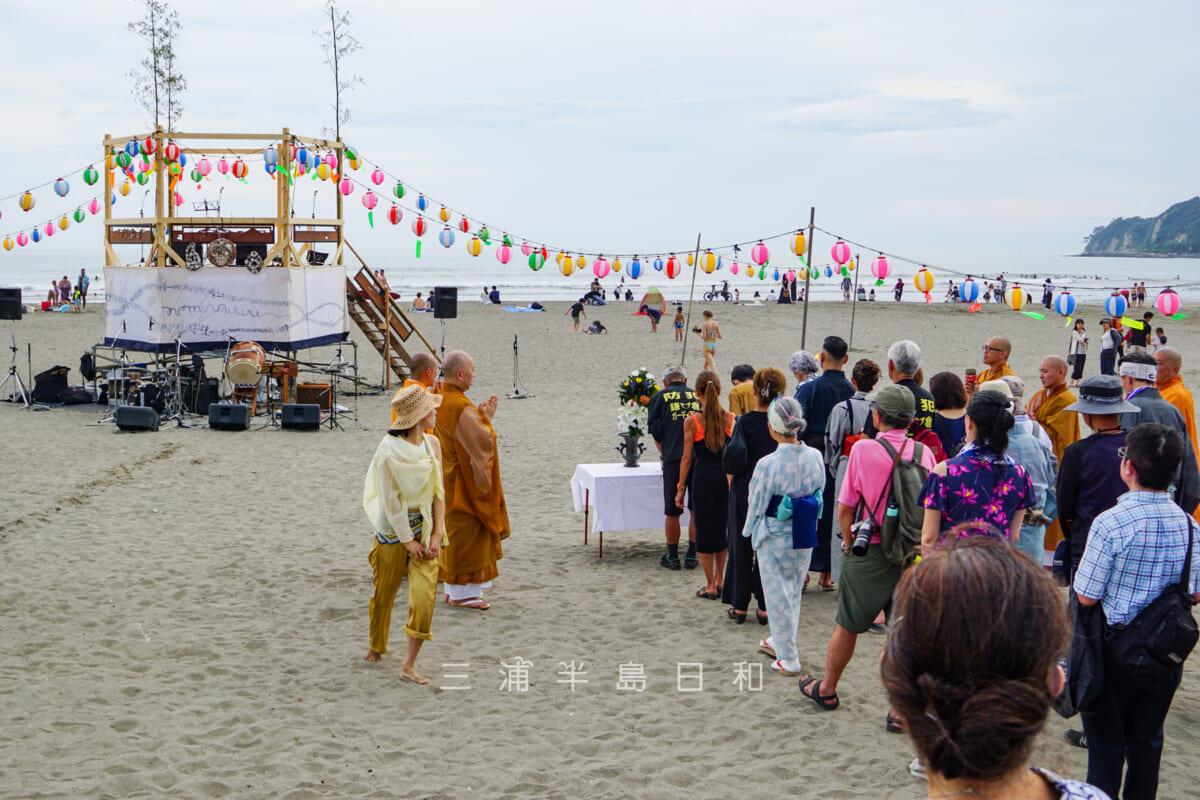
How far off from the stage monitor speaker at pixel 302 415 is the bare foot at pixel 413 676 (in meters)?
9.45

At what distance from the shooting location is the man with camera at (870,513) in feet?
14.6

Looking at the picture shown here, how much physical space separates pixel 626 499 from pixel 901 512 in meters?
3.44

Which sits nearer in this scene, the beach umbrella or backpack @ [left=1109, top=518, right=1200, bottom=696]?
backpack @ [left=1109, top=518, right=1200, bottom=696]

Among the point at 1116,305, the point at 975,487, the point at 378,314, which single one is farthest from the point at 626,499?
the point at 378,314

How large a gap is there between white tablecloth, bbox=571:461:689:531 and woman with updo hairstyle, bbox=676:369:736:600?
2.88 feet

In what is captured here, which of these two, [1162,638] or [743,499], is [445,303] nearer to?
[743,499]

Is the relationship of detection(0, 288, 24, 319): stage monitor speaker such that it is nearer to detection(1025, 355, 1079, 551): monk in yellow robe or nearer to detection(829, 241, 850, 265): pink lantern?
detection(829, 241, 850, 265): pink lantern

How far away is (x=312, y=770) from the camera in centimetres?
434

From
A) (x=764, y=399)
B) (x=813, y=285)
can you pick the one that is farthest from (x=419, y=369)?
(x=813, y=285)

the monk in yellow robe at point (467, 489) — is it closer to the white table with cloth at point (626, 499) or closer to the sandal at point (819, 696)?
the white table with cloth at point (626, 499)

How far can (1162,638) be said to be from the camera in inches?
129

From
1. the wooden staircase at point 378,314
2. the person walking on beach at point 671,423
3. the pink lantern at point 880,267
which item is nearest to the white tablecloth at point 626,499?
the person walking on beach at point 671,423

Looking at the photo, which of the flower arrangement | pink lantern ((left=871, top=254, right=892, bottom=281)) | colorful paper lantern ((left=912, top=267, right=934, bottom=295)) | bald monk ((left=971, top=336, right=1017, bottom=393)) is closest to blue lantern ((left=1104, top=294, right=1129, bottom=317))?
colorful paper lantern ((left=912, top=267, right=934, bottom=295))

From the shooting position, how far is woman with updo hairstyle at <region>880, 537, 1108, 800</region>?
1.26m
